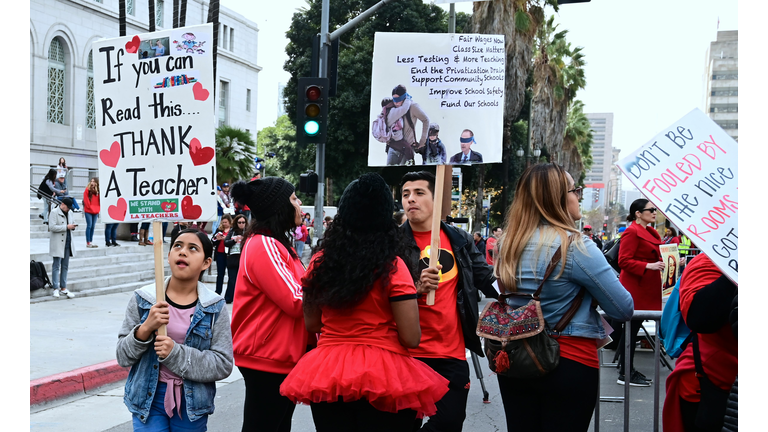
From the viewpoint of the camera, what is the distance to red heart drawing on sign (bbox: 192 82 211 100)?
372 centimetres

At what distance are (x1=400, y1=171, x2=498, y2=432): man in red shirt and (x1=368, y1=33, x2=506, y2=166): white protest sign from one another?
280 mm

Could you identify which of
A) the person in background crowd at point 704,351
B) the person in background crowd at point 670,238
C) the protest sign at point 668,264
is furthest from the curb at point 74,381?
the person in background crowd at point 670,238

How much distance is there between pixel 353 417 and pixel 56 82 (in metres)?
33.2

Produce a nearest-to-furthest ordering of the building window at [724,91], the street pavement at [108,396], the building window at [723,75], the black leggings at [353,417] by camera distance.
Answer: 1. the black leggings at [353,417]
2. the street pavement at [108,396]
3. the building window at [723,75]
4. the building window at [724,91]

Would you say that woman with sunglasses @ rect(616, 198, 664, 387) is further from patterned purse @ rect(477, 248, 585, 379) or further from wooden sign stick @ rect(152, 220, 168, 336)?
wooden sign stick @ rect(152, 220, 168, 336)

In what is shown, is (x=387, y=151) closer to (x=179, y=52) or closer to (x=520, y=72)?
(x=179, y=52)

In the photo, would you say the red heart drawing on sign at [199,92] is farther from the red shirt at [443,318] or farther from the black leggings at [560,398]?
the black leggings at [560,398]

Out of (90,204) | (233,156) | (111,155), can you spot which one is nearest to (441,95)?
(111,155)

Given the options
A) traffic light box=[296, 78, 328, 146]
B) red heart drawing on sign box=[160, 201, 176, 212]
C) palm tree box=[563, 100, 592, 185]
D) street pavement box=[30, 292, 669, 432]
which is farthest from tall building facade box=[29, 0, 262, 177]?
palm tree box=[563, 100, 592, 185]

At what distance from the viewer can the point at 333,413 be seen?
2996 millimetres

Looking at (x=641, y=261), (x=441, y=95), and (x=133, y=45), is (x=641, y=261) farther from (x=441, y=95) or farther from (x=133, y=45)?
(x=133, y=45)

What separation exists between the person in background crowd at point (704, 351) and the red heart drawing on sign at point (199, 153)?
253 centimetres

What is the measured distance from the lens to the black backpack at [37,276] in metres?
12.0
